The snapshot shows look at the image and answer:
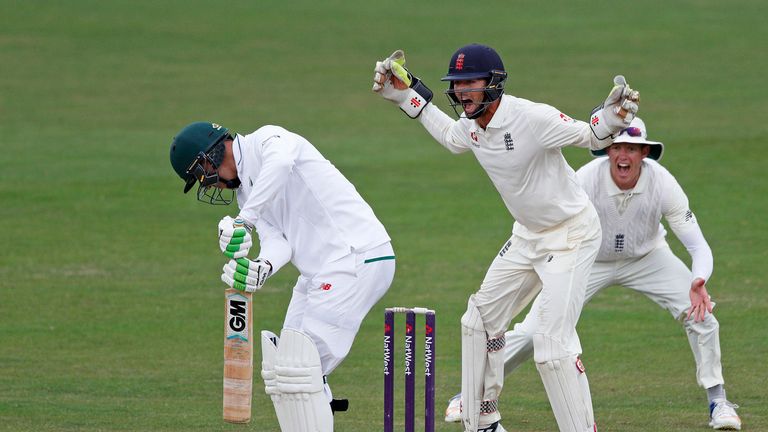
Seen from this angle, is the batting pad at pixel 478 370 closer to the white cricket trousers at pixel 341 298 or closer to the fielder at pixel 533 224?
the fielder at pixel 533 224

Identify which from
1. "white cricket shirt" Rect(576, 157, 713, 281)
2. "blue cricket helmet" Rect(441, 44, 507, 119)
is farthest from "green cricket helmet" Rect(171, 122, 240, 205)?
"white cricket shirt" Rect(576, 157, 713, 281)

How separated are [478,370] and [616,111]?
5.38 ft

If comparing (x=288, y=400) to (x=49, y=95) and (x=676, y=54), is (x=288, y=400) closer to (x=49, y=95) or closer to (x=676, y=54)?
(x=49, y=95)

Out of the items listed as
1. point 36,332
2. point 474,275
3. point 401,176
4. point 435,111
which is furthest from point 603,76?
point 435,111

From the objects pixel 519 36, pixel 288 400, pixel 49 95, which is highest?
pixel 519 36

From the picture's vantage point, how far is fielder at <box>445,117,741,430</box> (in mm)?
7574

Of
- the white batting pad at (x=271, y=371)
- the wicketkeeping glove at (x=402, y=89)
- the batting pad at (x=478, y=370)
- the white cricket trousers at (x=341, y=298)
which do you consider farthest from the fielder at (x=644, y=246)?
the white batting pad at (x=271, y=371)

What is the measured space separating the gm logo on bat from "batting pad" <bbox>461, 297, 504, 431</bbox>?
1.31m

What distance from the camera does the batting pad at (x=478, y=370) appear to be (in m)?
6.94

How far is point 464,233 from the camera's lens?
14914 millimetres

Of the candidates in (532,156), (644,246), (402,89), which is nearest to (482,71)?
(532,156)

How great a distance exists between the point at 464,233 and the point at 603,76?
12172mm

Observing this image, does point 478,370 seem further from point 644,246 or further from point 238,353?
point 644,246

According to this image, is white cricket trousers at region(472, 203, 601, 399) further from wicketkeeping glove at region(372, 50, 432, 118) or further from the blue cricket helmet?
wicketkeeping glove at region(372, 50, 432, 118)
